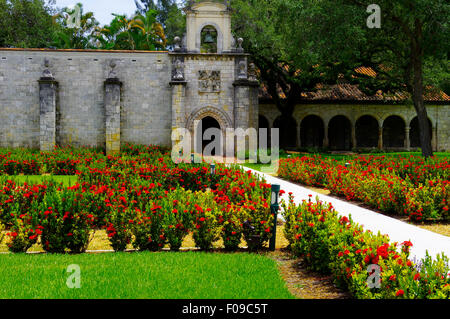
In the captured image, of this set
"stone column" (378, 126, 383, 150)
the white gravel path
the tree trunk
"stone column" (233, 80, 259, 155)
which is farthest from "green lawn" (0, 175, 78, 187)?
"stone column" (378, 126, 383, 150)

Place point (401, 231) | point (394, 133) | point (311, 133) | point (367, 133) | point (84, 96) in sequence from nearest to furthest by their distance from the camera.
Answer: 1. point (401, 231)
2. point (84, 96)
3. point (311, 133)
4. point (367, 133)
5. point (394, 133)

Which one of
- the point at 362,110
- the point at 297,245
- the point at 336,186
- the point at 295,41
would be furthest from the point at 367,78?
the point at 297,245

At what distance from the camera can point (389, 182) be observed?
10227 millimetres

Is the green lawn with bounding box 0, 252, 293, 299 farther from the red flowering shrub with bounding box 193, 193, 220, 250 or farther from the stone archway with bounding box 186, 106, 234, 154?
the stone archway with bounding box 186, 106, 234, 154

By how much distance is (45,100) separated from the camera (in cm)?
2328

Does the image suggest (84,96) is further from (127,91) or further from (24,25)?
(24,25)

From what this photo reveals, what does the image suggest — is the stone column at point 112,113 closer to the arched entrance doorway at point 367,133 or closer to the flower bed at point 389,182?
the flower bed at point 389,182

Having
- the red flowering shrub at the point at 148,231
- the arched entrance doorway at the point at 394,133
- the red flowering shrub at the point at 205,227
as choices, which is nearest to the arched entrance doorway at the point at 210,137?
the arched entrance doorway at the point at 394,133

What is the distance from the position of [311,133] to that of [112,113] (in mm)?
16985

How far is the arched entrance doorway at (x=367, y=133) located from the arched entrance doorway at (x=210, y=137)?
13999mm

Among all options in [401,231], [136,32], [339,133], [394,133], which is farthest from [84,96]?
[394,133]
